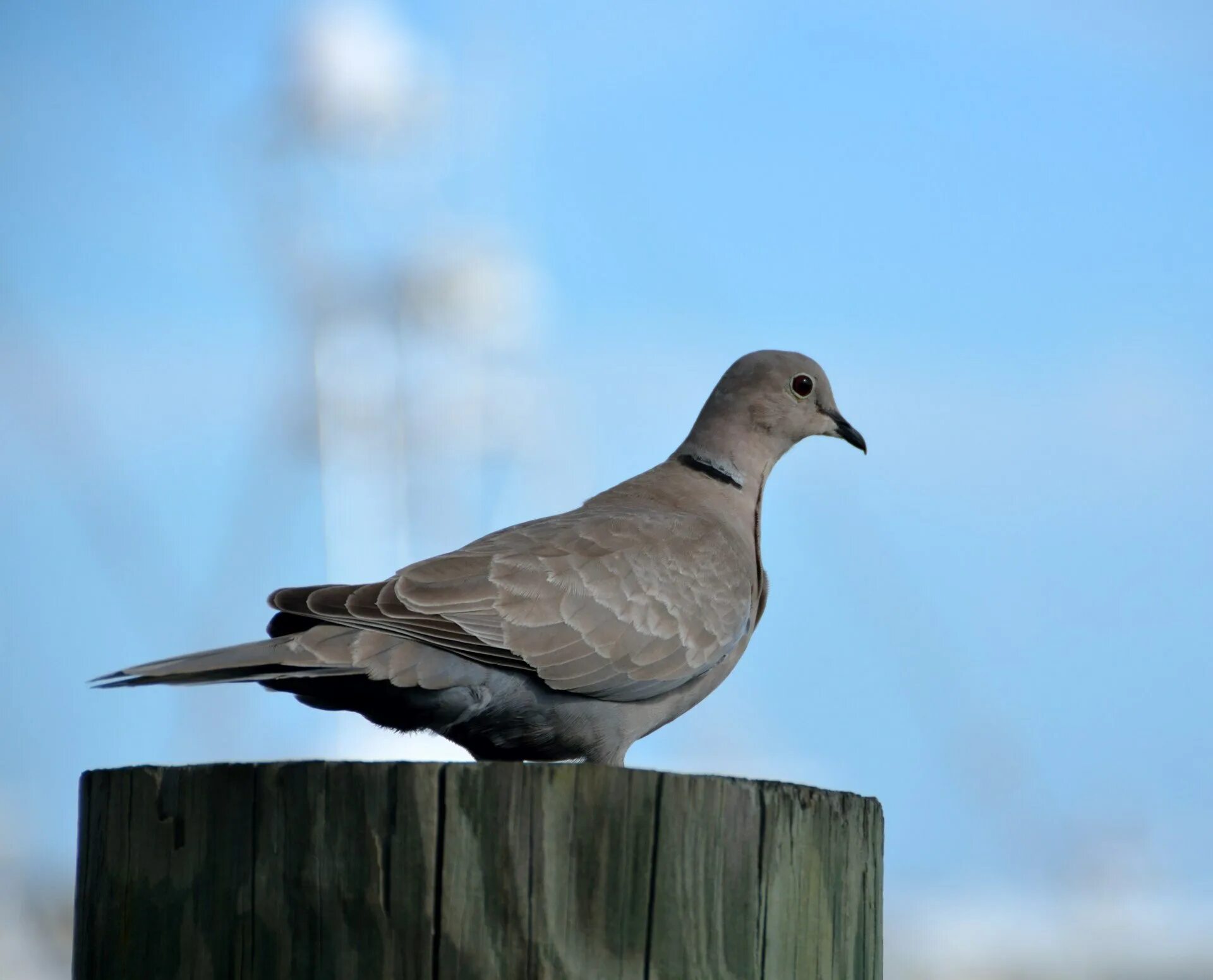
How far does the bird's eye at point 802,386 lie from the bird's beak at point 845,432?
166 millimetres

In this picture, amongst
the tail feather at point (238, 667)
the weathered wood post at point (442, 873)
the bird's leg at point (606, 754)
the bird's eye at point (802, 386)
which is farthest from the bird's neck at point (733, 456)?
the weathered wood post at point (442, 873)

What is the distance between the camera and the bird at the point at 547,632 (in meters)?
4.23

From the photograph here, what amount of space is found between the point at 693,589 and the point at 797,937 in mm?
2327

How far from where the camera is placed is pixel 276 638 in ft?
13.5

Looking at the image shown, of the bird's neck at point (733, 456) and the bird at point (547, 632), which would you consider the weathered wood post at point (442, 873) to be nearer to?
→ the bird at point (547, 632)

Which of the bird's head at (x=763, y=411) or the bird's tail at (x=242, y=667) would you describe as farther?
the bird's head at (x=763, y=411)

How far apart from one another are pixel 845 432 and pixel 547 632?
2.37m

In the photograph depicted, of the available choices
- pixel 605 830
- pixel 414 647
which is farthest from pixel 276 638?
pixel 605 830

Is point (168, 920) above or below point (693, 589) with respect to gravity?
below

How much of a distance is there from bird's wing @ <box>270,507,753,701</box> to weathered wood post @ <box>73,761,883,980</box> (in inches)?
51.6

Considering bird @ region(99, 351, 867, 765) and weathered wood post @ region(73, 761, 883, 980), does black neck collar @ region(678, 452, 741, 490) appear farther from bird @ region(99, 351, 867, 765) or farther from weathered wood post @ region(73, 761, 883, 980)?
weathered wood post @ region(73, 761, 883, 980)

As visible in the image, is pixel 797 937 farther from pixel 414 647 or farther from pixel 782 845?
pixel 414 647

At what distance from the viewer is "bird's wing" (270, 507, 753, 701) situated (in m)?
4.45

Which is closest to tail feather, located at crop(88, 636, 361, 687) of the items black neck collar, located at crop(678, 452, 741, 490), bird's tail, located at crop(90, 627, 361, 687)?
bird's tail, located at crop(90, 627, 361, 687)
